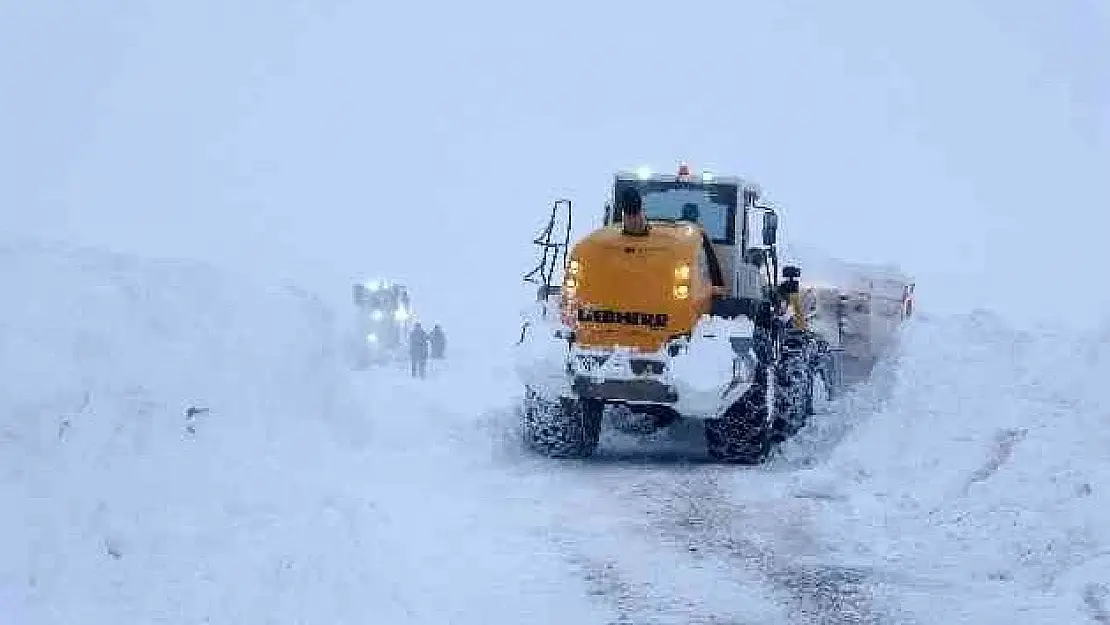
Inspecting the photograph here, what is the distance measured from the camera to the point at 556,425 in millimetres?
13008

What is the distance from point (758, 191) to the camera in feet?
48.4

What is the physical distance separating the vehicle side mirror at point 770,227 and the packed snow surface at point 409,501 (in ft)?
9.44

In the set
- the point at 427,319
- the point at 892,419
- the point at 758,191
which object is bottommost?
the point at 427,319

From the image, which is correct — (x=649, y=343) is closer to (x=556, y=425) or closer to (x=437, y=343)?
(x=556, y=425)

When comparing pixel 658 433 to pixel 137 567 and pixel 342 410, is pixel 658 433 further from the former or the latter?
pixel 137 567

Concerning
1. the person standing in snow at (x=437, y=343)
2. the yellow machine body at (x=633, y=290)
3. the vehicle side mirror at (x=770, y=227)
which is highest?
the vehicle side mirror at (x=770, y=227)

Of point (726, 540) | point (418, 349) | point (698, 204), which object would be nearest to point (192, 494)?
point (726, 540)

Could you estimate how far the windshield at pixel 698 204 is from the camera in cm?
1434

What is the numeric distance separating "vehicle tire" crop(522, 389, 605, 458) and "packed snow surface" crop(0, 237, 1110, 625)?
78 centimetres

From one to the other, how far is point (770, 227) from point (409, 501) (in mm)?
6572

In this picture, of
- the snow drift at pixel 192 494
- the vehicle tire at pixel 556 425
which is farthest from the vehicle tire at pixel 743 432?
the snow drift at pixel 192 494

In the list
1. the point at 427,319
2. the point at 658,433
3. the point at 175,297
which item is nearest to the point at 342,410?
the point at 175,297

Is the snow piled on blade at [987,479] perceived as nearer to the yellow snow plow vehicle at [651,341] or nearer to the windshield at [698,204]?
the yellow snow plow vehicle at [651,341]

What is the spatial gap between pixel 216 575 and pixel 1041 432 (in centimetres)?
587
